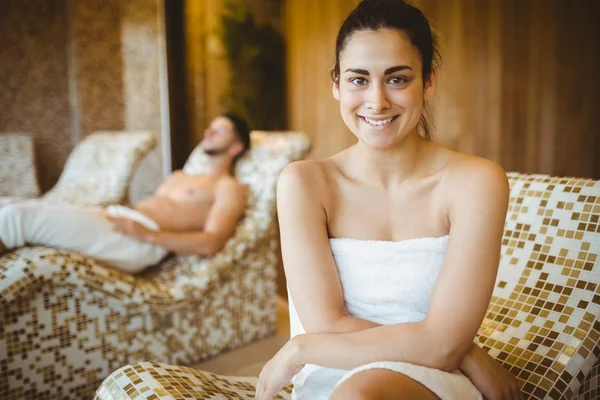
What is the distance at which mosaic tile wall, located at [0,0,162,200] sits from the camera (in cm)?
486

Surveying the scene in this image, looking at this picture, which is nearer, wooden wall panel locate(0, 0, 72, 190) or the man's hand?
the man's hand

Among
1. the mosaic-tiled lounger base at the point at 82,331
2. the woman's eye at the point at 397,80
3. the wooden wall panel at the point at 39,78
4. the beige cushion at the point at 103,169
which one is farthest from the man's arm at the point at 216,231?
the wooden wall panel at the point at 39,78

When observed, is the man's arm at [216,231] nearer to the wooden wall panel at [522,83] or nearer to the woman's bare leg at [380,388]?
the wooden wall panel at [522,83]

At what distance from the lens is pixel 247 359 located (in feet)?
7.74

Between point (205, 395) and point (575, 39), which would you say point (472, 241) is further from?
point (575, 39)

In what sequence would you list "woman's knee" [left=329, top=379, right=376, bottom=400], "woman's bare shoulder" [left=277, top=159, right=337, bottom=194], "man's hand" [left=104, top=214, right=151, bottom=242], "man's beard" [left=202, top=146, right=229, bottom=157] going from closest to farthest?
1. "woman's knee" [left=329, top=379, right=376, bottom=400]
2. "woman's bare shoulder" [left=277, top=159, right=337, bottom=194]
3. "man's hand" [left=104, top=214, right=151, bottom=242]
4. "man's beard" [left=202, top=146, right=229, bottom=157]

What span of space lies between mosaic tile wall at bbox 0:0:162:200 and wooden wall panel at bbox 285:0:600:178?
280cm

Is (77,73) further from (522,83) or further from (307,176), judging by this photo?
(307,176)

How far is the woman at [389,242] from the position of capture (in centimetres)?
92

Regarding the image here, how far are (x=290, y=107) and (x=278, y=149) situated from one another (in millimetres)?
3604

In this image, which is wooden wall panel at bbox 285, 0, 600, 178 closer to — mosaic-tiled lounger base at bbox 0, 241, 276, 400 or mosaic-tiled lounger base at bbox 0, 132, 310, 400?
mosaic-tiled lounger base at bbox 0, 132, 310, 400

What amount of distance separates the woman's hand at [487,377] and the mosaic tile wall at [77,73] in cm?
509

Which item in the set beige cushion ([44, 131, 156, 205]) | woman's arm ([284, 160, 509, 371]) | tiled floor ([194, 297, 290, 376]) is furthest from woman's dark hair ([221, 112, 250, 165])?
woman's arm ([284, 160, 509, 371])

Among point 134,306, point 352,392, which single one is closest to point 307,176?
point 352,392
